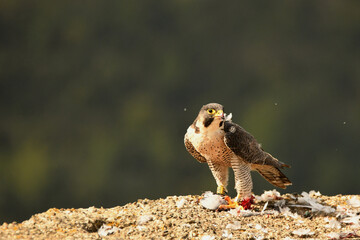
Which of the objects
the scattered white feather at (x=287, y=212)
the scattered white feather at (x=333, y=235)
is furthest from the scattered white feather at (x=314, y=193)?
A: the scattered white feather at (x=333, y=235)

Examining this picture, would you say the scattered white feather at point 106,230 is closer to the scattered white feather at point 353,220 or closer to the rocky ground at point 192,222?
the rocky ground at point 192,222

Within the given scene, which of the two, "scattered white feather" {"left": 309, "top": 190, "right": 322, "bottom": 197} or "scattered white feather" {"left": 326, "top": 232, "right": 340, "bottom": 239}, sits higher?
"scattered white feather" {"left": 309, "top": 190, "right": 322, "bottom": 197}

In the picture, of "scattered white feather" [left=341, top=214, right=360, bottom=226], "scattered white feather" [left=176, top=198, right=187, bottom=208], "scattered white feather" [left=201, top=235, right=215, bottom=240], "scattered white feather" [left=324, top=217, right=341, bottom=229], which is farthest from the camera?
"scattered white feather" [left=176, top=198, right=187, bottom=208]

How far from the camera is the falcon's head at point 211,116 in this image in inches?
183

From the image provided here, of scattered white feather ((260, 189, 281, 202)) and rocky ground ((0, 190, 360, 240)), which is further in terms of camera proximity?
scattered white feather ((260, 189, 281, 202))

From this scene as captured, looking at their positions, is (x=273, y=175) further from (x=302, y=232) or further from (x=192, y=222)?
(x=192, y=222)

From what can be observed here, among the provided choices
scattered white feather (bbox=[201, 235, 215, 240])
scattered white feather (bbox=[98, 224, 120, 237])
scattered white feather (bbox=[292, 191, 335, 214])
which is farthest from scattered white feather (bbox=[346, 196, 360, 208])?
scattered white feather (bbox=[98, 224, 120, 237])

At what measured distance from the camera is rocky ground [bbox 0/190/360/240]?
164 inches

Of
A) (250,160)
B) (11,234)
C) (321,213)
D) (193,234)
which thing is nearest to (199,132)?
(250,160)

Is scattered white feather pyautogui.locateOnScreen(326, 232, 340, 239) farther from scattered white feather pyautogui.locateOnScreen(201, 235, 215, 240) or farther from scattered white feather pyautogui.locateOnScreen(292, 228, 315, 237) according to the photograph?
scattered white feather pyautogui.locateOnScreen(201, 235, 215, 240)

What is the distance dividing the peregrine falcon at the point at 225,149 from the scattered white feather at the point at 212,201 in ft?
0.54

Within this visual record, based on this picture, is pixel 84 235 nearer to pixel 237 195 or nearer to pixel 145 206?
pixel 145 206

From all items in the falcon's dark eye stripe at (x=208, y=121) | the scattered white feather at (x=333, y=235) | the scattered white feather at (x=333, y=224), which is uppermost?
the falcon's dark eye stripe at (x=208, y=121)

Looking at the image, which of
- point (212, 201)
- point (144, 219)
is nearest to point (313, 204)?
point (212, 201)
